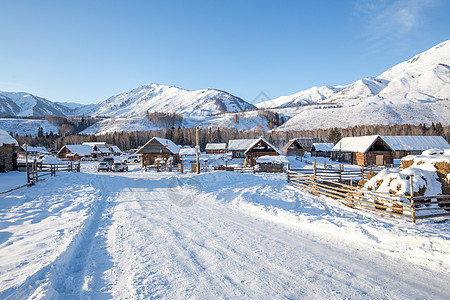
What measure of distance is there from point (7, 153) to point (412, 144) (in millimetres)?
69804

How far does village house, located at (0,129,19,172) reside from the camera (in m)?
25.4

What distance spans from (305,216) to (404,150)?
53679mm

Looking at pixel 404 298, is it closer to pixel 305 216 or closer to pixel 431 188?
pixel 305 216

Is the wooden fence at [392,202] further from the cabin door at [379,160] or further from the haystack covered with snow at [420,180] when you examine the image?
the cabin door at [379,160]

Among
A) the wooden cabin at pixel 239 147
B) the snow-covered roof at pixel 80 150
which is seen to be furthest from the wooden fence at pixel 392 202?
the snow-covered roof at pixel 80 150

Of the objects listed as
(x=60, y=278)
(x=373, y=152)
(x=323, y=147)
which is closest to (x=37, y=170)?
(x=60, y=278)

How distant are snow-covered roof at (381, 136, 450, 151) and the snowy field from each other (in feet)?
164

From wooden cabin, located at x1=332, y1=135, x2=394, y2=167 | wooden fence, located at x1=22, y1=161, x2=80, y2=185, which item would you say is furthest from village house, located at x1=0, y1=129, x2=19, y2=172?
wooden cabin, located at x1=332, y1=135, x2=394, y2=167

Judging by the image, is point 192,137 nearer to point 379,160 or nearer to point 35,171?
point 379,160

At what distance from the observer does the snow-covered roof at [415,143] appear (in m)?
49.9

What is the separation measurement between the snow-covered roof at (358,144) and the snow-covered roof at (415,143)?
569 cm

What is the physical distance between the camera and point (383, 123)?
142875 mm

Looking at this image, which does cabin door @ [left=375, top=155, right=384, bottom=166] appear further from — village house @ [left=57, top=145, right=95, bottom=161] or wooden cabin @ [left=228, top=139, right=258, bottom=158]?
village house @ [left=57, top=145, right=95, bottom=161]

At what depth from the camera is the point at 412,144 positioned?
50.7m
